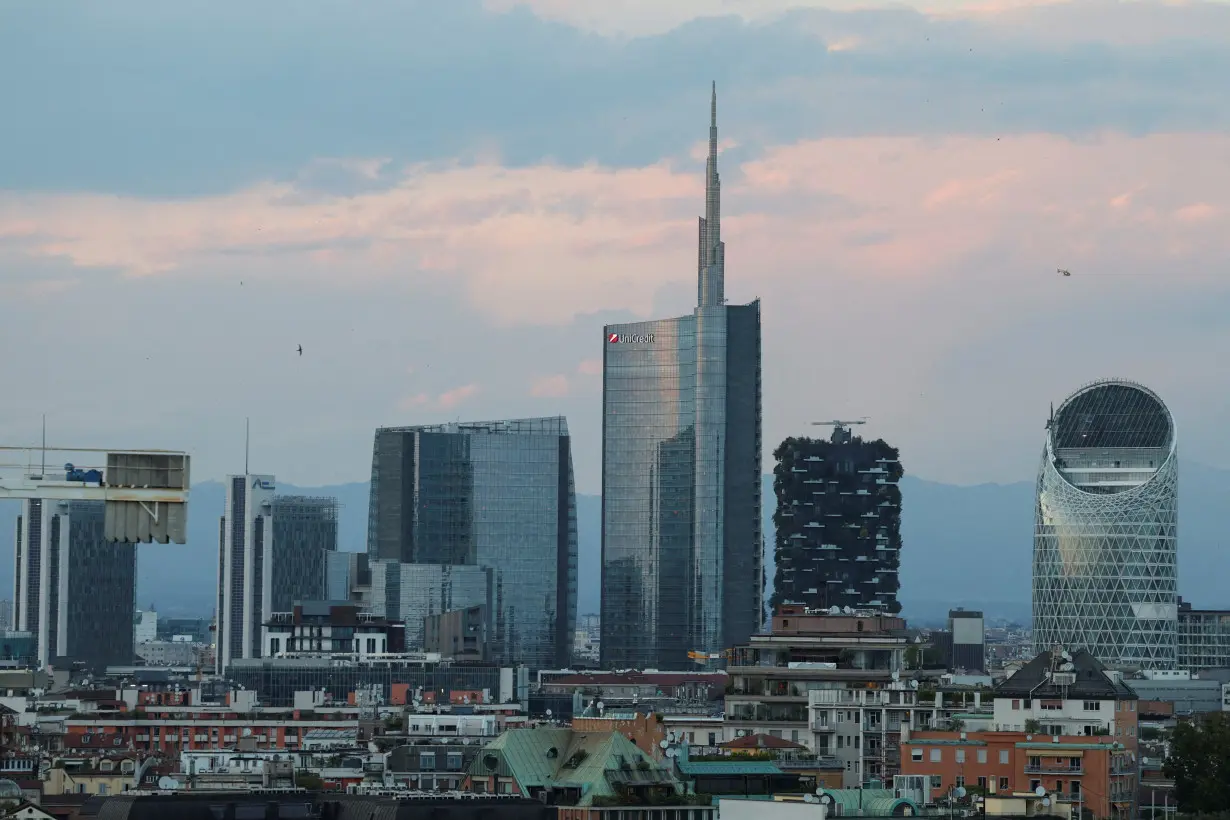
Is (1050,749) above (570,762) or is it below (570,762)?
above

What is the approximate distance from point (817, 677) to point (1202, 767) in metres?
33.2

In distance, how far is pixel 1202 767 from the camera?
145500 mm

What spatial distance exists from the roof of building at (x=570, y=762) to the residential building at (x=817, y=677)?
29.5m

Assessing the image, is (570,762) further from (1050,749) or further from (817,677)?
(817,677)

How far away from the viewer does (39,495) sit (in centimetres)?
7481

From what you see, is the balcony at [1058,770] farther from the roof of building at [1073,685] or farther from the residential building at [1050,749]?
the roof of building at [1073,685]

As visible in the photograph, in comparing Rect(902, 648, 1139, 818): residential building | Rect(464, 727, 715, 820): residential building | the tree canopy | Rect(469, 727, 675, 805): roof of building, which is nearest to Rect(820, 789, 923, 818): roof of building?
Rect(464, 727, 715, 820): residential building

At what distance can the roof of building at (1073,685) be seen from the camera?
156 m

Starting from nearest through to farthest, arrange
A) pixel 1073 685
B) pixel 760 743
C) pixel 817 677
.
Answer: pixel 760 743 → pixel 1073 685 → pixel 817 677

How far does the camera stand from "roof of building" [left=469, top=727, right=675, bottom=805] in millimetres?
122250

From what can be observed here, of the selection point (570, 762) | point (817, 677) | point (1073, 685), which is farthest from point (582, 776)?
point (817, 677)

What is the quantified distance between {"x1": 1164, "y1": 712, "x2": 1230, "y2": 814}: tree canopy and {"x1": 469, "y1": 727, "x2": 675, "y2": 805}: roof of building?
25437mm

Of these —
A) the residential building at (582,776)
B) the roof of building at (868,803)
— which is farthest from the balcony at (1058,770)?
the residential building at (582,776)

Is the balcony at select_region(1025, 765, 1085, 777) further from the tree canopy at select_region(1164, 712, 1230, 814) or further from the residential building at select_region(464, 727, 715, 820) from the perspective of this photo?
the residential building at select_region(464, 727, 715, 820)
